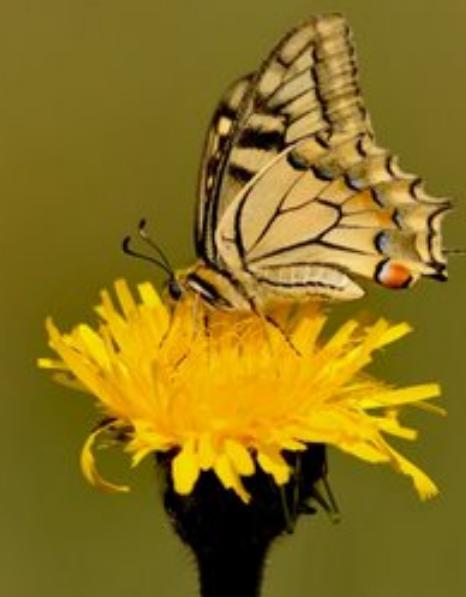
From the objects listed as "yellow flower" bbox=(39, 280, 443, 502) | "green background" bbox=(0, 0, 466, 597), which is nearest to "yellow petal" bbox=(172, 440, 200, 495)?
"yellow flower" bbox=(39, 280, 443, 502)

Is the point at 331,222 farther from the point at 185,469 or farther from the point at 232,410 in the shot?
the point at 185,469

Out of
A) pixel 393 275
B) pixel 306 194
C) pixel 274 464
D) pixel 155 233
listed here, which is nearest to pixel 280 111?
pixel 306 194

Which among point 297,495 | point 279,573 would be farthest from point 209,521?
point 279,573

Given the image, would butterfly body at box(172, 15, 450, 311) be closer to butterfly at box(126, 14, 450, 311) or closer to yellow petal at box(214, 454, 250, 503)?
butterfly at box(126, 14, 450, 311)

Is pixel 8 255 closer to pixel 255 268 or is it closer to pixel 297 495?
pixel 255 268

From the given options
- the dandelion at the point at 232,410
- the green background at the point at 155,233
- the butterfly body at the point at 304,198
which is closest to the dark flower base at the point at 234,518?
the dandelion at the point at 232,410
